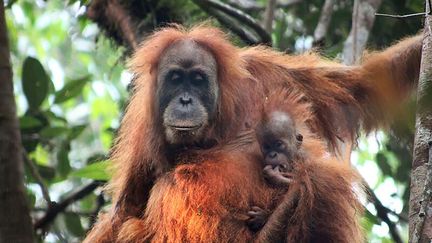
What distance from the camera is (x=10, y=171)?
3.43 metres

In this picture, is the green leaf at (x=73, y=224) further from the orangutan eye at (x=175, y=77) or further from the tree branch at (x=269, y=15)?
the tree branch at (x=269, y=15)

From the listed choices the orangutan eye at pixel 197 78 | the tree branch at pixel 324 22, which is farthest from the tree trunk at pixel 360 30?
the orangutan eye at pixel 197 78

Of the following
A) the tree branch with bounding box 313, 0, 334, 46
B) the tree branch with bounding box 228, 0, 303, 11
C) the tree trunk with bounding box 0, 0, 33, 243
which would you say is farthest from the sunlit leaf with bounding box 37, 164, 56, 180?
the tree trunk with bounding box 0, 0, 33, 243

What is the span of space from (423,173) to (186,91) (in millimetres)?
2077

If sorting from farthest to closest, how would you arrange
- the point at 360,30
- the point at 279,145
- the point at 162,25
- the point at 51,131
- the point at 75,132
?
the point at 162,25
the point at 75,132
the point at 51,131
the point at 360,30
the point at 279,145

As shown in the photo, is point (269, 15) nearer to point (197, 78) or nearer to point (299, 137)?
point (197, 78)

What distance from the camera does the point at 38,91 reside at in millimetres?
6527

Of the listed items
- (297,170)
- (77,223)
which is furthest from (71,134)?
(297,170)

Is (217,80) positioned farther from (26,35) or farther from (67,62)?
(67,62)

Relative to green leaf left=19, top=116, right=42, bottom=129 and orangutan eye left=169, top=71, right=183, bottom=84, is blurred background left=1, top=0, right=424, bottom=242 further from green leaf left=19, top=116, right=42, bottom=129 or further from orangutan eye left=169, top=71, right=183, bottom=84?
orangutan eye left=169, top=71, right=183, bottom=84

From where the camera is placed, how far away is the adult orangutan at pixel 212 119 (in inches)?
181

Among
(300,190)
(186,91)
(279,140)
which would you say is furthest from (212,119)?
(300,190)

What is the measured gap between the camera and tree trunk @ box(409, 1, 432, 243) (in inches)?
114

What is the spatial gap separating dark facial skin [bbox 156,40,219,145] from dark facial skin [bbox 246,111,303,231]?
0.36m
